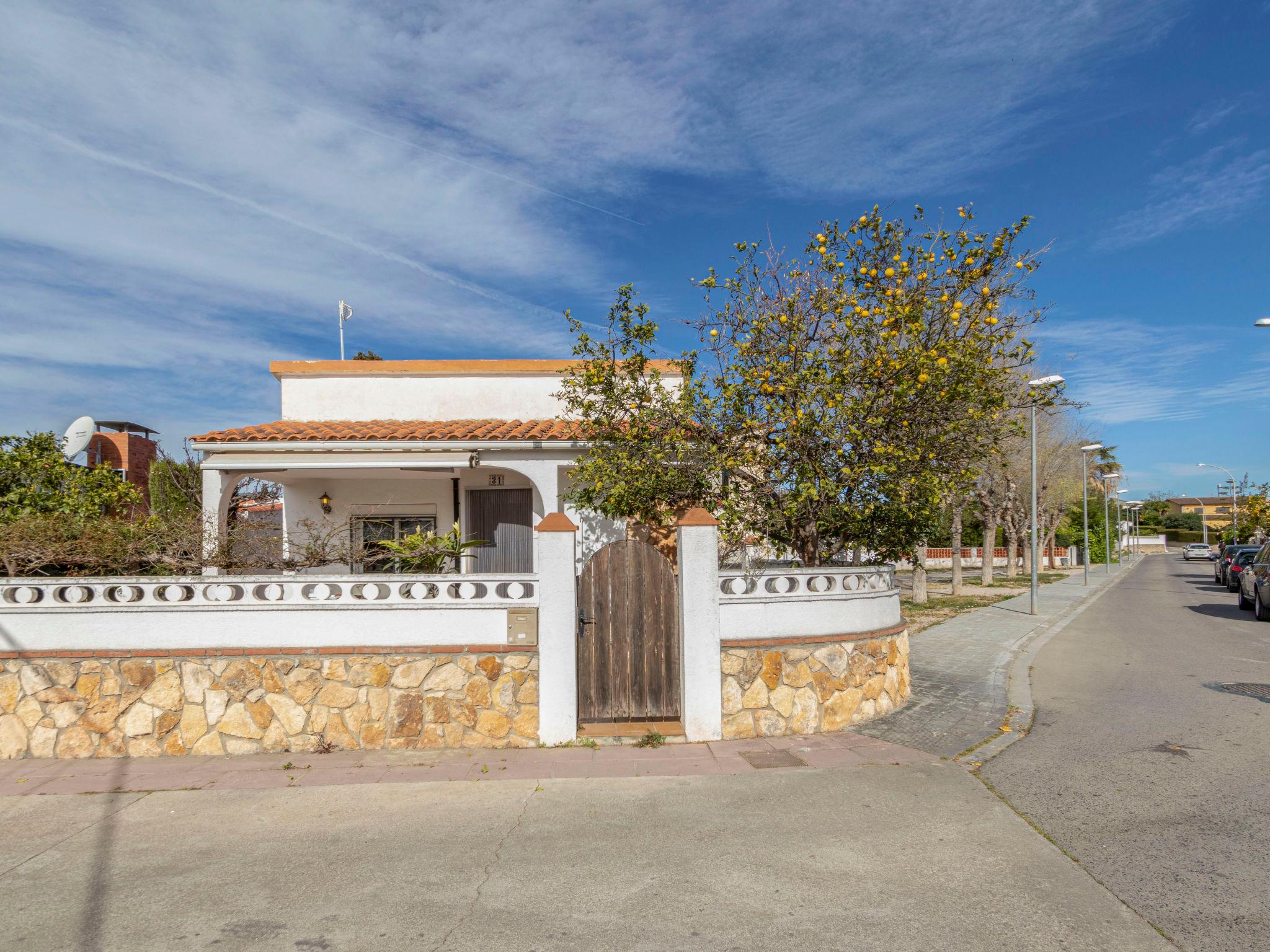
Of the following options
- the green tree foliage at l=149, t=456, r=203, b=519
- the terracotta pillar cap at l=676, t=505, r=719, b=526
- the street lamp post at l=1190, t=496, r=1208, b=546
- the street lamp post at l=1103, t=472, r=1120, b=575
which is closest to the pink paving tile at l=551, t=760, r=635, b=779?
the terracotta pillar cap at l=676, t=505, r=719, b=526

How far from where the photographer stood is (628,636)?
732 cm

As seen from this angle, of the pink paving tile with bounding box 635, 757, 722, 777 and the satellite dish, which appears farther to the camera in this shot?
the satellite dish

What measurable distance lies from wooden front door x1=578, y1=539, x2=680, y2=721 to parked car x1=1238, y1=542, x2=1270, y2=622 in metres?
16.5

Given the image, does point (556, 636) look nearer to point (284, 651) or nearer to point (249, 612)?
point (284, 651)

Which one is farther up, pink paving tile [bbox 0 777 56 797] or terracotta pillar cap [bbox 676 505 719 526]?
terracotta pillar cap [bbox 676 505 719 526]

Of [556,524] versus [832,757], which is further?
[556,524]

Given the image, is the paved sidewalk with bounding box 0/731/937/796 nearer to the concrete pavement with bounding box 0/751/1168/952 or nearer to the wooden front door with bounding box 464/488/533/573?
the concrete pavement with bounding box 0/751/1168/952

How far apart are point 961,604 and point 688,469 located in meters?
14.9

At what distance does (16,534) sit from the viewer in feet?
24.3

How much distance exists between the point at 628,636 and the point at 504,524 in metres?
6.23

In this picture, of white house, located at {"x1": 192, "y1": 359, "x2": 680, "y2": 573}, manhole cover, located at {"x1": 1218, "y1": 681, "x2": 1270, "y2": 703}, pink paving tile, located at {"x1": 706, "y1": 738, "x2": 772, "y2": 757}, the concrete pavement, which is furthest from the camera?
white house, located at {"x1": 192, "y1": 359, "x2": 680, "y2": 573}

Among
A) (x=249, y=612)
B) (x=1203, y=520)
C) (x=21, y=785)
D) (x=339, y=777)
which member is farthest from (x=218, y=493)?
(x=1203, y=520)

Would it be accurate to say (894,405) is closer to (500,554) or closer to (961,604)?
(500,554)

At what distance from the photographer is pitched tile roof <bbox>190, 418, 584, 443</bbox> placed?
10867 millimetres
